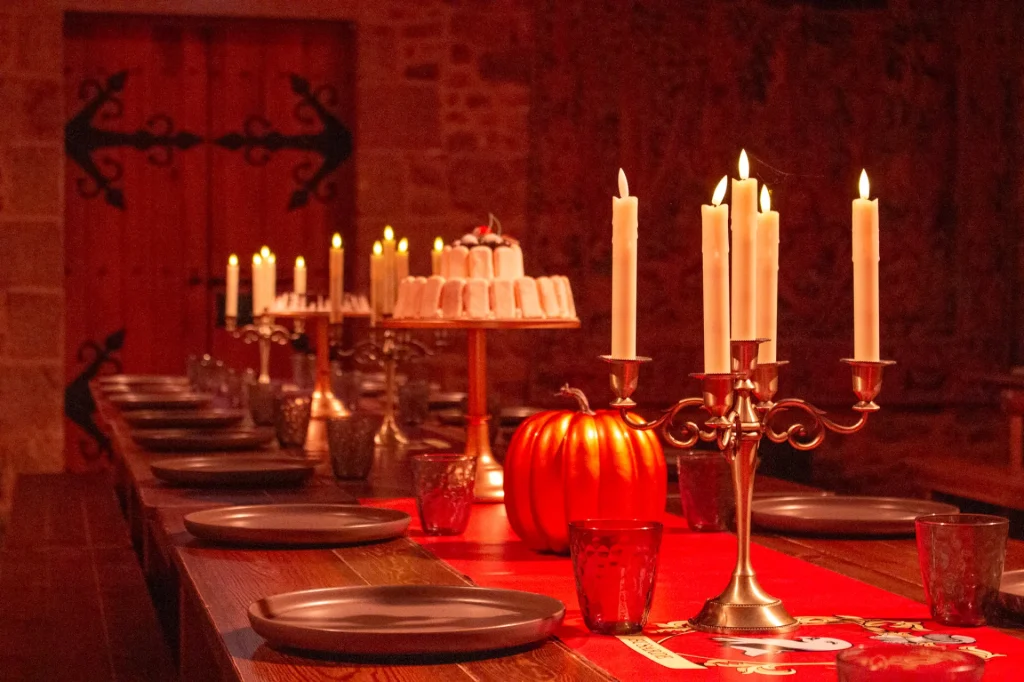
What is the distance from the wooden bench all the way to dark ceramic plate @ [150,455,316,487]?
13.1 inches

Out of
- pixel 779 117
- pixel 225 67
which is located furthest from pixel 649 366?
pixel 225 67

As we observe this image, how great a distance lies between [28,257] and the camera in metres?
6.62

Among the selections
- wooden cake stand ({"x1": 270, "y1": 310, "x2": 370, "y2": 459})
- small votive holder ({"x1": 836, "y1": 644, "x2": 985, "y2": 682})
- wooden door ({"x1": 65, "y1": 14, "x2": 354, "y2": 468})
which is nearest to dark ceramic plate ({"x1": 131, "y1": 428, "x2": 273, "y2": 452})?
wooden cake stand ({"x1": 270, "y1": 310, "x2": 370, "y2": 459})

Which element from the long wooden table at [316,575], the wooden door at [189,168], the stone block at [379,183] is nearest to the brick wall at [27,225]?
the wooden door at [189,168]

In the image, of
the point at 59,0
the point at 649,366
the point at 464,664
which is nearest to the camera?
the point at 464,664

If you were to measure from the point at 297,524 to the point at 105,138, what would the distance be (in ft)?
16.8

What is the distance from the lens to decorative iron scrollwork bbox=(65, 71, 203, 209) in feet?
22.4

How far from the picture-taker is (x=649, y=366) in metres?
7.11

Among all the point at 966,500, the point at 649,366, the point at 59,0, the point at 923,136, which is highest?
the point at 59,0

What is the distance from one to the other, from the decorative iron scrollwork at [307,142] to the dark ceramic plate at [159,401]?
8.47 feet

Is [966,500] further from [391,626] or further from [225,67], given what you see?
[391,626]

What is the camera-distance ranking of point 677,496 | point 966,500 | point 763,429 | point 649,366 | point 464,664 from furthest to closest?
1. point 649,366
2. point 966,500
3. point 677,496
4. point 763,429
5. point 464,664

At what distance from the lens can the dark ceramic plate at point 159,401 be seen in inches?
175

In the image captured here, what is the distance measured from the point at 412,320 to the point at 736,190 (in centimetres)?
136
